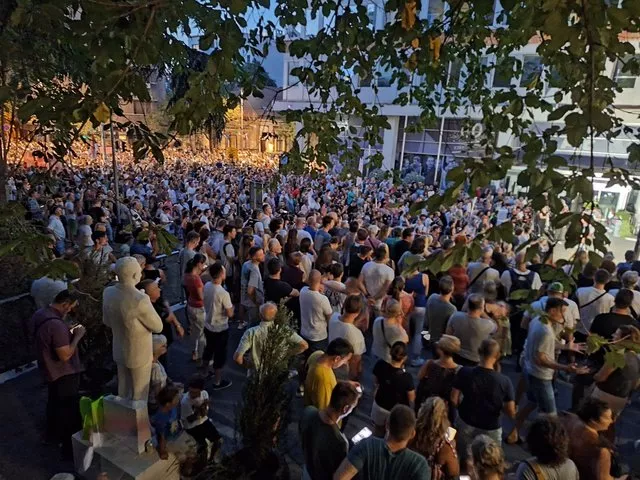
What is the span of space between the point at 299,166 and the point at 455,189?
2.04 metres

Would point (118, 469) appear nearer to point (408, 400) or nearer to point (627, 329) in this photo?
point (408, 400)

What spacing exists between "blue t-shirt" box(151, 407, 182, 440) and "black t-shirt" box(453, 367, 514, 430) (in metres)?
2.35

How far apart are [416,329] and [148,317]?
12.0 feet

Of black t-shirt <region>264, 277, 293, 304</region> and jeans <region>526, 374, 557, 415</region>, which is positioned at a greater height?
black t-shirt <region>264, 277, 293, 304</region>

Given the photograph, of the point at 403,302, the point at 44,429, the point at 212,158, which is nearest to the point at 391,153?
the point at 212,158

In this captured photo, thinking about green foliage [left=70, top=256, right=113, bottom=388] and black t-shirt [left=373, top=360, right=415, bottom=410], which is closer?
black t-shirt [left=373, top=360, right=415, bottom=410]

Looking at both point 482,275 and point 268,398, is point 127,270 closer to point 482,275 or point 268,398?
point 268,398

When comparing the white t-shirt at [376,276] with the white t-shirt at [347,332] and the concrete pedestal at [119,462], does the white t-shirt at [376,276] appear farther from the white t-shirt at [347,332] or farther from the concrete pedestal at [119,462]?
the concrete pedestal at [119,462]

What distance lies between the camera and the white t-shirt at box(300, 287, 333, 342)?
4918 millimetres

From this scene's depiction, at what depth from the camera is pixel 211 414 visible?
477cm

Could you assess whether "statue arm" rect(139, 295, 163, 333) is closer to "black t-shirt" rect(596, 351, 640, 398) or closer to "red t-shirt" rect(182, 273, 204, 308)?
"red t-shirt" rect(182, 273, 204, 308)

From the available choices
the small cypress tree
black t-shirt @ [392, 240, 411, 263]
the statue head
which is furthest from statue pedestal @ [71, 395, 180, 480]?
black t-shirt @ [392, 240, 411, 263]

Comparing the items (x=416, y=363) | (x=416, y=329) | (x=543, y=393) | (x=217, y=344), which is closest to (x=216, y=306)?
(x=217, y=344)

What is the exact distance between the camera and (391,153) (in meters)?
30.9
